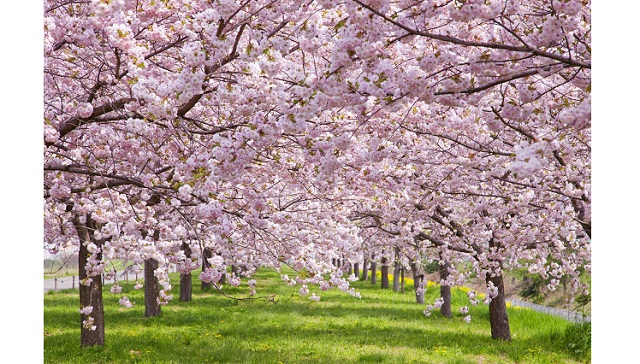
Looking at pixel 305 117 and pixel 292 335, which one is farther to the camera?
pixel 292 335

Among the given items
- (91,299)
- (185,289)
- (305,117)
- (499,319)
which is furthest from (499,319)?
(185,289)

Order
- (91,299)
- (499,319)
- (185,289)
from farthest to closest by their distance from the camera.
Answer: (185,289)
(499,319)
(91,299)

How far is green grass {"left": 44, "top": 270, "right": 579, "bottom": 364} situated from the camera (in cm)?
1005

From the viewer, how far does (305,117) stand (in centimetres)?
406

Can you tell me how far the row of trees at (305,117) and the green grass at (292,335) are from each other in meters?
1.32

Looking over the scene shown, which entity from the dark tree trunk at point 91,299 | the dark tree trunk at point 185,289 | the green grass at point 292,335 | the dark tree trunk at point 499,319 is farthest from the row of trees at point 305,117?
the dark tree trunk at point 185,289

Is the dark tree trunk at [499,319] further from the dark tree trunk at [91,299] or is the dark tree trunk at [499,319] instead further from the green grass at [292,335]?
the dark tree trunk at [91,299]

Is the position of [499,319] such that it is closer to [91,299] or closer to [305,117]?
[91,299]

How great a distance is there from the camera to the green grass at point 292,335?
10.1 meters

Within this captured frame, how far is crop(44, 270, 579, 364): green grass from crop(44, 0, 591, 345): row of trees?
1.32m

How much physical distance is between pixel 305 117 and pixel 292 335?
9.42 m

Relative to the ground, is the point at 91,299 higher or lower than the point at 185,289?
higher

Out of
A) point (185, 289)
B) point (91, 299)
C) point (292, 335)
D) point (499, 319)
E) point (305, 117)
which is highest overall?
point (305, 117)
